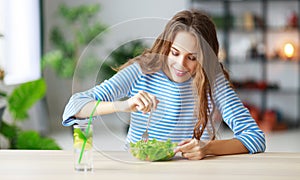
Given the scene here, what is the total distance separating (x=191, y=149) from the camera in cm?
158

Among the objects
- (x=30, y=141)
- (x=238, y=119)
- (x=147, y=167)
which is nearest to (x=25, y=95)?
(x=30, y=141)

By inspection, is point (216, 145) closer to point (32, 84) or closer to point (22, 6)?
point (32, 84)

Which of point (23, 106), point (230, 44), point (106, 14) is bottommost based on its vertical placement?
point (230, 44)

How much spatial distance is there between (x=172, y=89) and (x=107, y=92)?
0.54 feet

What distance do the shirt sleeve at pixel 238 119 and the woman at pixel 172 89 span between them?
0.22 ft

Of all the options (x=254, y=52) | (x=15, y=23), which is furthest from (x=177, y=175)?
(x=254, y=52)

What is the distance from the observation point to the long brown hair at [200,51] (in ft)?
4.86

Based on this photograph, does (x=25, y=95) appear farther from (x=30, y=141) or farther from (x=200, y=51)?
(x=200, y=51)

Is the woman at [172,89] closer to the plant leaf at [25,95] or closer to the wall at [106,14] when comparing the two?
the plant leaf at [25,95]

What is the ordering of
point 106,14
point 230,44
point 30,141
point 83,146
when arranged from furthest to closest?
point 230,44, point 106,14, point 30,141, point 83,146

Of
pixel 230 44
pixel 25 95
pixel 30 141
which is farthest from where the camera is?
pixel 230 44

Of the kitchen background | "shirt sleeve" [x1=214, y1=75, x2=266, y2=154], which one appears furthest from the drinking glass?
the kitchen background

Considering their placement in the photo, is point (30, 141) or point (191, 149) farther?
point (30, 141)

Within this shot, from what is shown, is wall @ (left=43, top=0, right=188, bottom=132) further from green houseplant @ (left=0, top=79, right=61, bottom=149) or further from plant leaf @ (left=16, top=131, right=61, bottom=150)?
plant leaf @ (left=16, top=131, right=61, bottom=150)
